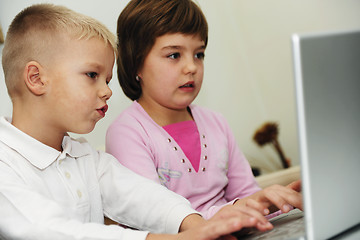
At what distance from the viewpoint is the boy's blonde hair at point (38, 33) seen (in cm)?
81

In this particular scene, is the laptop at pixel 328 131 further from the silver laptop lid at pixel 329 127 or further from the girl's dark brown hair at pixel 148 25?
the girl's dark brown hair at pixel 148 25

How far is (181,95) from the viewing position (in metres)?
1.02

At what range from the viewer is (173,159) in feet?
3.23

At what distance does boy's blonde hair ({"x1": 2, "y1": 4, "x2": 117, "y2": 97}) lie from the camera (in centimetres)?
81

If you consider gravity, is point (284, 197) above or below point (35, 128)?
below

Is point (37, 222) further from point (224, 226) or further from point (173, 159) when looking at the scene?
point (173, 159)

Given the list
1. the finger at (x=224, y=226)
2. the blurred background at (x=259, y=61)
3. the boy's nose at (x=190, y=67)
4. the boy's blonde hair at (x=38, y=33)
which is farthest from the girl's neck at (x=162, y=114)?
the blurred background at (x=259, y=61)

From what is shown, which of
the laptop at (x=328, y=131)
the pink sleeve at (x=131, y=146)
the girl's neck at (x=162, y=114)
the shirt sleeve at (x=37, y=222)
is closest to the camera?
the laptop at (x=328, y=131)

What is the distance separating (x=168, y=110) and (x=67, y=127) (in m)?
0.32

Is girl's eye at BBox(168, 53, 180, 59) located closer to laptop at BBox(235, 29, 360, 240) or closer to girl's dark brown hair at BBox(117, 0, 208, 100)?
girl's dark brown hair at BBox(117, 0, 208, 100)

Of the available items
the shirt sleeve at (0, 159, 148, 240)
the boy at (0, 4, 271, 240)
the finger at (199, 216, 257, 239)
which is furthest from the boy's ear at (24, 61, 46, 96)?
the finger at (199, 216, 257, 239)

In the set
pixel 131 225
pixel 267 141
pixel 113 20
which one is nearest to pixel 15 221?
pixel 131 225

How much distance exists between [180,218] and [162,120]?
360 mm

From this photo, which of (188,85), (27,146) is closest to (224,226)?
(27,146)
